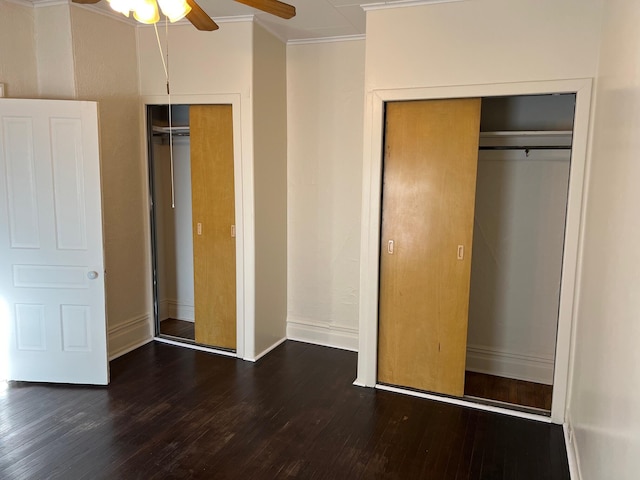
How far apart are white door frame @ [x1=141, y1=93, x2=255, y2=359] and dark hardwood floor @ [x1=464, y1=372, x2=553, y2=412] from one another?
Result: 6.10 ft

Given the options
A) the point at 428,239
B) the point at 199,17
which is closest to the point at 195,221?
the point at 428,239

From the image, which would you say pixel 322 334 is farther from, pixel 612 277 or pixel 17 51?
pixel 17 51

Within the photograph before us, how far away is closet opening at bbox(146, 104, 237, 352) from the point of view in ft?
13.1

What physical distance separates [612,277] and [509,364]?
7.93 ft

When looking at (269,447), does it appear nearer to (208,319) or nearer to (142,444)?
(142,444)

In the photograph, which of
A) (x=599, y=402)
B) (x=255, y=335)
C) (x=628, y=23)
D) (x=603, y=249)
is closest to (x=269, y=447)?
(x=255, y=335)

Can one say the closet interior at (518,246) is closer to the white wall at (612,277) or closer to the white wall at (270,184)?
the white wall at (612,277)

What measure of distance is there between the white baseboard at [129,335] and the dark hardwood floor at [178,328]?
0.26 meters

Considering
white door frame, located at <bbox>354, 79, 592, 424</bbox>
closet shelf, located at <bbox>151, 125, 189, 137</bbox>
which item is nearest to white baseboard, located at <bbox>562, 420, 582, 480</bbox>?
white door frame, located at <bbox>354, 79, 592, 424</bbox>

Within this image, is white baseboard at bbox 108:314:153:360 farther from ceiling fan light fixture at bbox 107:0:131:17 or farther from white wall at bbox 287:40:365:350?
ceiling fan light fixture at bbox 107:0:131:17

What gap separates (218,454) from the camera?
2680 millimetres

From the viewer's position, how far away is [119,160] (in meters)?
3.91

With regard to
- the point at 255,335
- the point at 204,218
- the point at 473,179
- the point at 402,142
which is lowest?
the point at 255,335

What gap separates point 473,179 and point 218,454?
2315 mm
